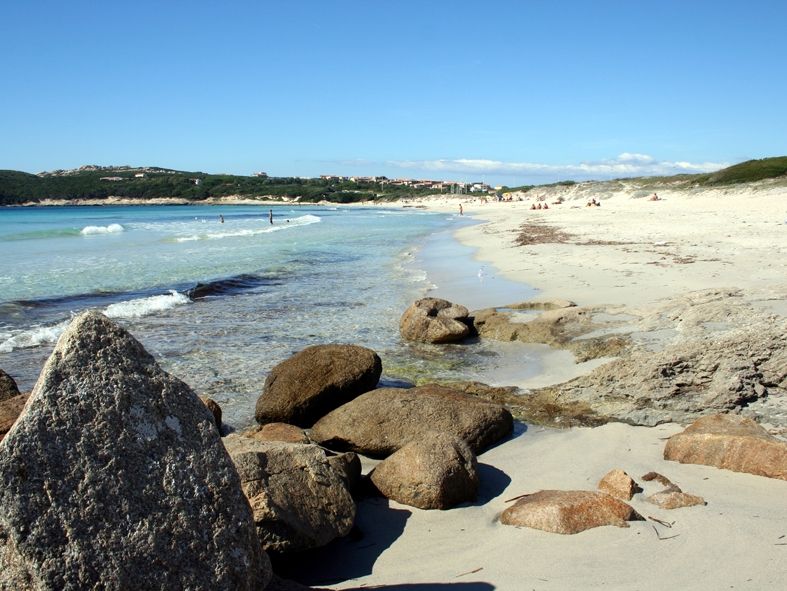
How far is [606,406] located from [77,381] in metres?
5.22

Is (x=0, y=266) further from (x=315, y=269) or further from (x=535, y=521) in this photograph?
(x=535, y=521)

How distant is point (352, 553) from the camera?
13.2ft

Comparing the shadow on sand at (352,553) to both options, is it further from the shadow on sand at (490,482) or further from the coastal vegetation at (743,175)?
the coastal vegetation at (743,175)

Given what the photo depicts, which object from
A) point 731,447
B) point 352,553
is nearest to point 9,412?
point 352,553

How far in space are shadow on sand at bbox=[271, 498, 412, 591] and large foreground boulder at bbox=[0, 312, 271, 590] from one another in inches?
38.1

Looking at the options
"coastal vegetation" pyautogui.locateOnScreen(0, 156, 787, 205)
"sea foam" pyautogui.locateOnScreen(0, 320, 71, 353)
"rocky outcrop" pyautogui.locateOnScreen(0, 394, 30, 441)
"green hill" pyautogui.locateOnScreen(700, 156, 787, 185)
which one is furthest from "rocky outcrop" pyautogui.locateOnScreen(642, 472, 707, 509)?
"coastal vegetation" pyautogui.locateOnScreen(0, 156, 787, 205)

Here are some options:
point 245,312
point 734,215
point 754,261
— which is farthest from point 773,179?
point 245,312

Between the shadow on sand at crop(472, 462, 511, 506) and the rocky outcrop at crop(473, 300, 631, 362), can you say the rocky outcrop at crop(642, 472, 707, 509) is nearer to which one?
the shadow on sand at crop(472, 462, 511, 506)

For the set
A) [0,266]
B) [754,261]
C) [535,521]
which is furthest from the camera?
[0,266]

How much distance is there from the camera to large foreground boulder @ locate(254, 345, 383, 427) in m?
6.69

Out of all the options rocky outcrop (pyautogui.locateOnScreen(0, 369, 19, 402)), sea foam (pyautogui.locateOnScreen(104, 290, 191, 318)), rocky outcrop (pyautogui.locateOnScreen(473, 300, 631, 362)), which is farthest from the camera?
sea foam (pyautogui.locateOnScreen(104, 290, 191, 318))

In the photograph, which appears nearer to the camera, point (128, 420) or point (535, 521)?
point (128, 420)

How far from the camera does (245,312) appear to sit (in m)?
13.7

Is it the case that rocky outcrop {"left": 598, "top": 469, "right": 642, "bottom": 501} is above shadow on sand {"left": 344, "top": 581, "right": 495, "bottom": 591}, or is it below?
above
